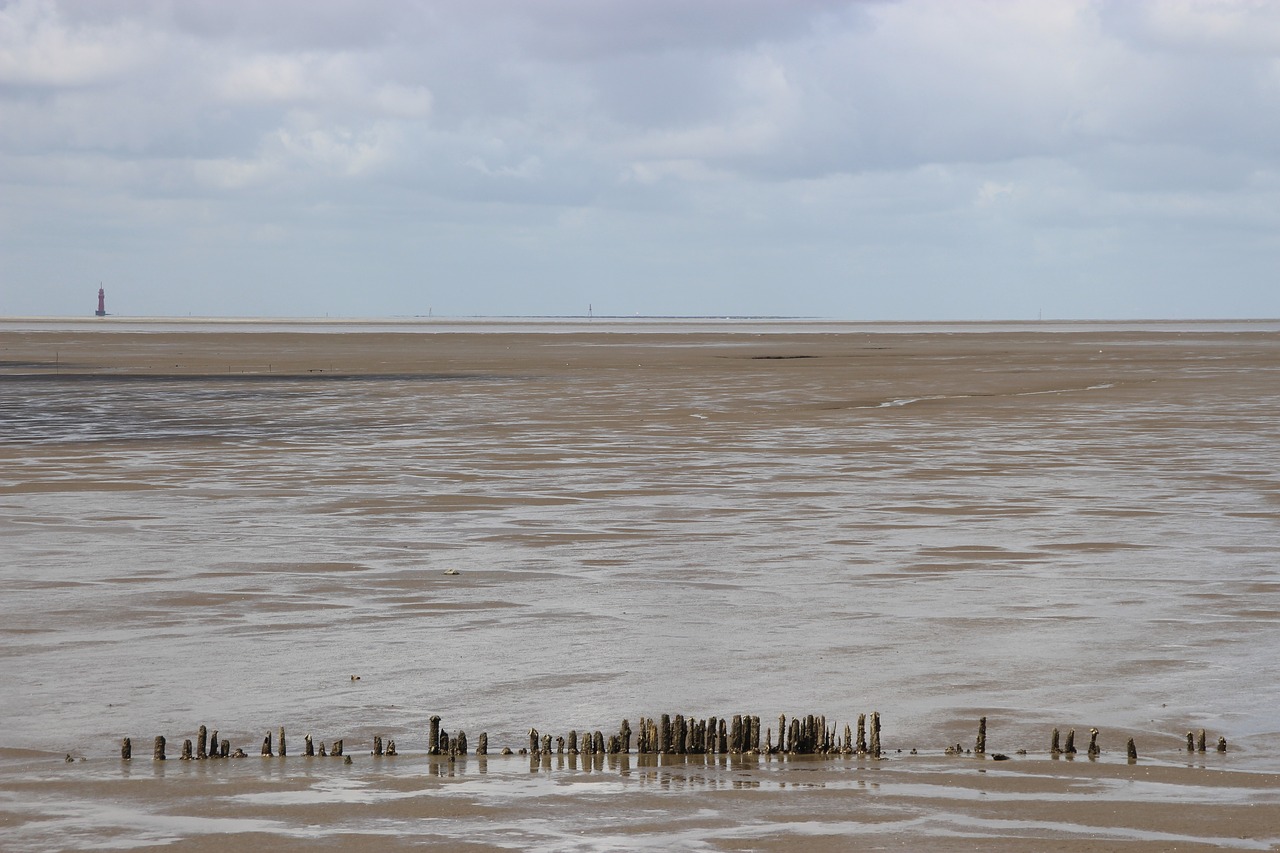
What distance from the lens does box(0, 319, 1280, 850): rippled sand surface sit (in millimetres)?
8008

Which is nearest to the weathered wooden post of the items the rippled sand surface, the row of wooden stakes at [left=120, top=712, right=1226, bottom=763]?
the row of wooden stakes at [left=120, top=712, right=1226, bottom=763]

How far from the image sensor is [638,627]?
12664 millimetres

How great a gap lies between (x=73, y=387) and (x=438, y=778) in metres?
40.5

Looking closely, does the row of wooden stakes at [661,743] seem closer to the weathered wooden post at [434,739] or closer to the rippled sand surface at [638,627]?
the weathered wooden post at [434,739]

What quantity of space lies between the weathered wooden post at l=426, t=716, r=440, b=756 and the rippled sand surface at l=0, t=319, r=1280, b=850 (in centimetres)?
11

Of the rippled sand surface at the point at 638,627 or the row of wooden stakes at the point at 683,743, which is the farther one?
the row of wooden stakes at the point at 683,743

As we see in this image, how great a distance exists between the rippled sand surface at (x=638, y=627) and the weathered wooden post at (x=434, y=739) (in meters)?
0.11

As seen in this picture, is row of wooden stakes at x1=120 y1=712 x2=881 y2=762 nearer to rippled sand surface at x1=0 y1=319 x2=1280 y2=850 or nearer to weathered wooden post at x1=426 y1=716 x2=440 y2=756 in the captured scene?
weathered wooden post at x1=426 y1=716 x2=440 y2=756

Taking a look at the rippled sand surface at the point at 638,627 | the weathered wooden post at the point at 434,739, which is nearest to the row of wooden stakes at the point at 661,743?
the weathered wooden post at the point at 434,739

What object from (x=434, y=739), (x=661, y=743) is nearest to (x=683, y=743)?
(x=661, y=743)

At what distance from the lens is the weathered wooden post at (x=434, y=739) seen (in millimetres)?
9078

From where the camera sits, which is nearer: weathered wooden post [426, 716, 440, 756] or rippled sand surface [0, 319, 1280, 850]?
rippled sand surface [0, 319, 1280, 850]

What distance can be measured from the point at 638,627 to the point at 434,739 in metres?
3.74

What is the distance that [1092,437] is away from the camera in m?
29.9
